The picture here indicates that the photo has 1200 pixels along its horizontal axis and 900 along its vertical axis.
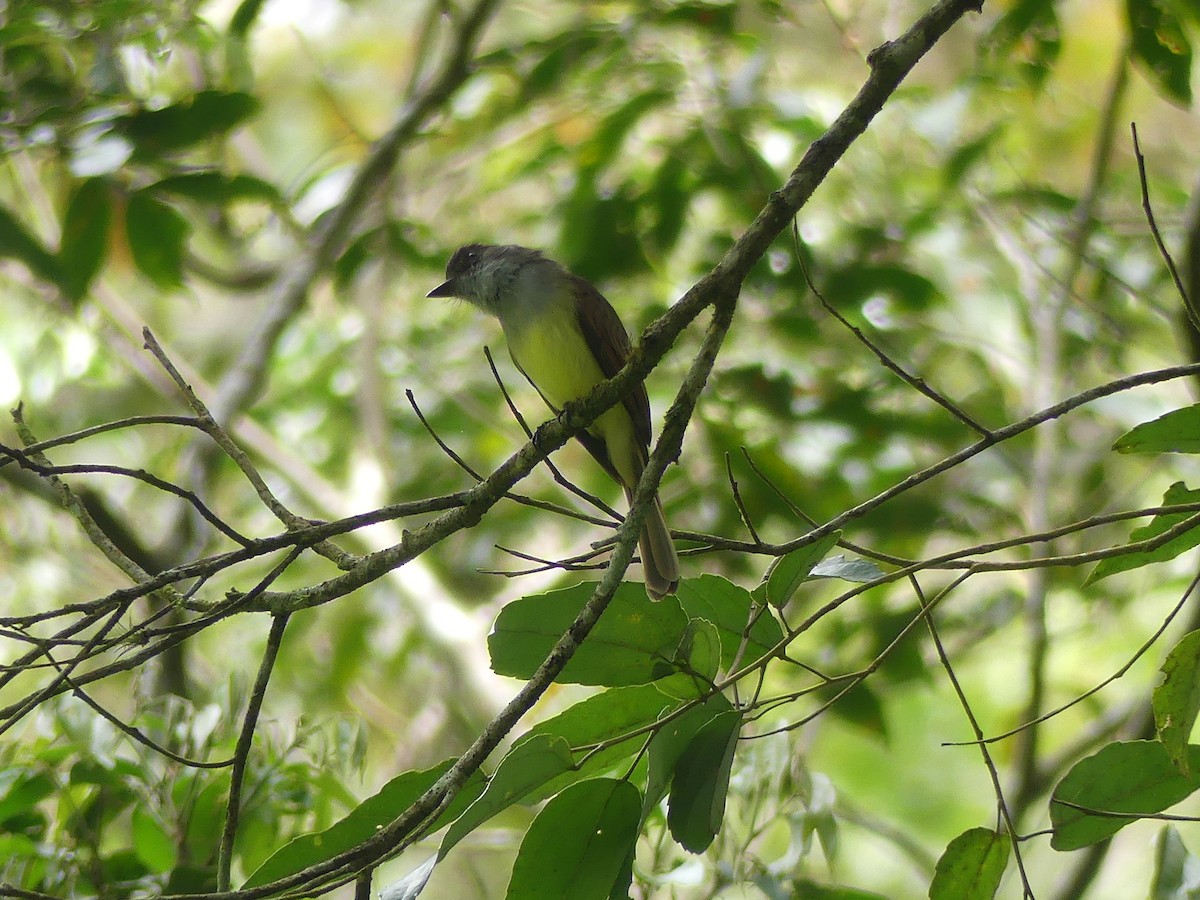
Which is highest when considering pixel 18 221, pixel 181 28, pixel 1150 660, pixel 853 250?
pixel 181 28

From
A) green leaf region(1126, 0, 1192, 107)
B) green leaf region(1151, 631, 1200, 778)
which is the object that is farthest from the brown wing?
green leaf region(1151, 631, 1200, 778)

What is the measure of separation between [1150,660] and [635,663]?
571 cm

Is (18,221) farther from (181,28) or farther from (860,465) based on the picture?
(860,465)

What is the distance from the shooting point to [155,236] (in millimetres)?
3211

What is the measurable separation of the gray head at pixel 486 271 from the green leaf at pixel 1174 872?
2.52 m

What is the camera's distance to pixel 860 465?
4652mm

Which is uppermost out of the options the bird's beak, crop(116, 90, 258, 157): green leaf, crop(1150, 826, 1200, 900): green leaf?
the bird's beak

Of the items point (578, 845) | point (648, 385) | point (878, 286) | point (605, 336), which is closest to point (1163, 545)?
point (578, 845)

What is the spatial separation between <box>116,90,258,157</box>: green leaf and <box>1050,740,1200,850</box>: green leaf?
2.44 m

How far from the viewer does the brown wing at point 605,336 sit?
3641 mm

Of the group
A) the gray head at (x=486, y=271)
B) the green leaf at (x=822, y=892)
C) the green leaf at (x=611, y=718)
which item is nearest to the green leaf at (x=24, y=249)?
the gray head at (x=486, y=271)

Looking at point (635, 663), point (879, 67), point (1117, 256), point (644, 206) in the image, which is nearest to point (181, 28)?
point (644, 206)

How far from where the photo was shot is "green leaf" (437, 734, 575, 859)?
1.46m

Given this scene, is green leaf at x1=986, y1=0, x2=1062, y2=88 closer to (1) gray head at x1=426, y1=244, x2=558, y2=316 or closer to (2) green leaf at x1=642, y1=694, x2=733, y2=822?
(1) gray head at x1=426, y1=244, x2=558, y2=316
